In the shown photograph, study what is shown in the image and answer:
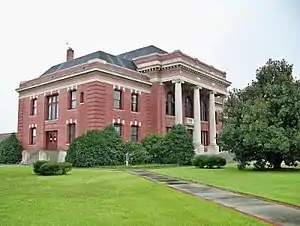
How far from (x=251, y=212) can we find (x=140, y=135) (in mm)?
33818

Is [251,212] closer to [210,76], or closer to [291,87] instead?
[291,87]

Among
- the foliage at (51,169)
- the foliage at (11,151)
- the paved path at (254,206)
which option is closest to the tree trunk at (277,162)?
the paved path at (254,206)

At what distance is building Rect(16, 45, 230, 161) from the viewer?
40.4m

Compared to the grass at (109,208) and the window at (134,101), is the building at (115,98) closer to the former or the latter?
the window at (134,101)

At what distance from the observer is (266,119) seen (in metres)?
28.0

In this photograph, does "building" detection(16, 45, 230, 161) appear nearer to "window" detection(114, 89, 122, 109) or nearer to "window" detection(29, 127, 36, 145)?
"window" detection(29, 127, 36, 145)

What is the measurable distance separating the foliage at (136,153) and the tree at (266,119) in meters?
11.7

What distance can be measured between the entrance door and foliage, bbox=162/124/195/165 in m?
13.2

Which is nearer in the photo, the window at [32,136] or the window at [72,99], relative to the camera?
the window at [72,99]

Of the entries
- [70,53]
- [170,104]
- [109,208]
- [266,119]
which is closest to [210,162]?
[266,119]

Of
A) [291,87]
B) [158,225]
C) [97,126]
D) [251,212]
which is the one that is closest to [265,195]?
[251,212]

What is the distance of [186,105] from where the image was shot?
171ft

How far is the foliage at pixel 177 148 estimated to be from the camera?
3906cm

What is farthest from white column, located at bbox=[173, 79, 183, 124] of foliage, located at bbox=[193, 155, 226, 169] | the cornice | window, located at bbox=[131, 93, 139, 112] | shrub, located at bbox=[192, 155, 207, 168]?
foliage, located at bbox=[193, 155, 226, 169]
